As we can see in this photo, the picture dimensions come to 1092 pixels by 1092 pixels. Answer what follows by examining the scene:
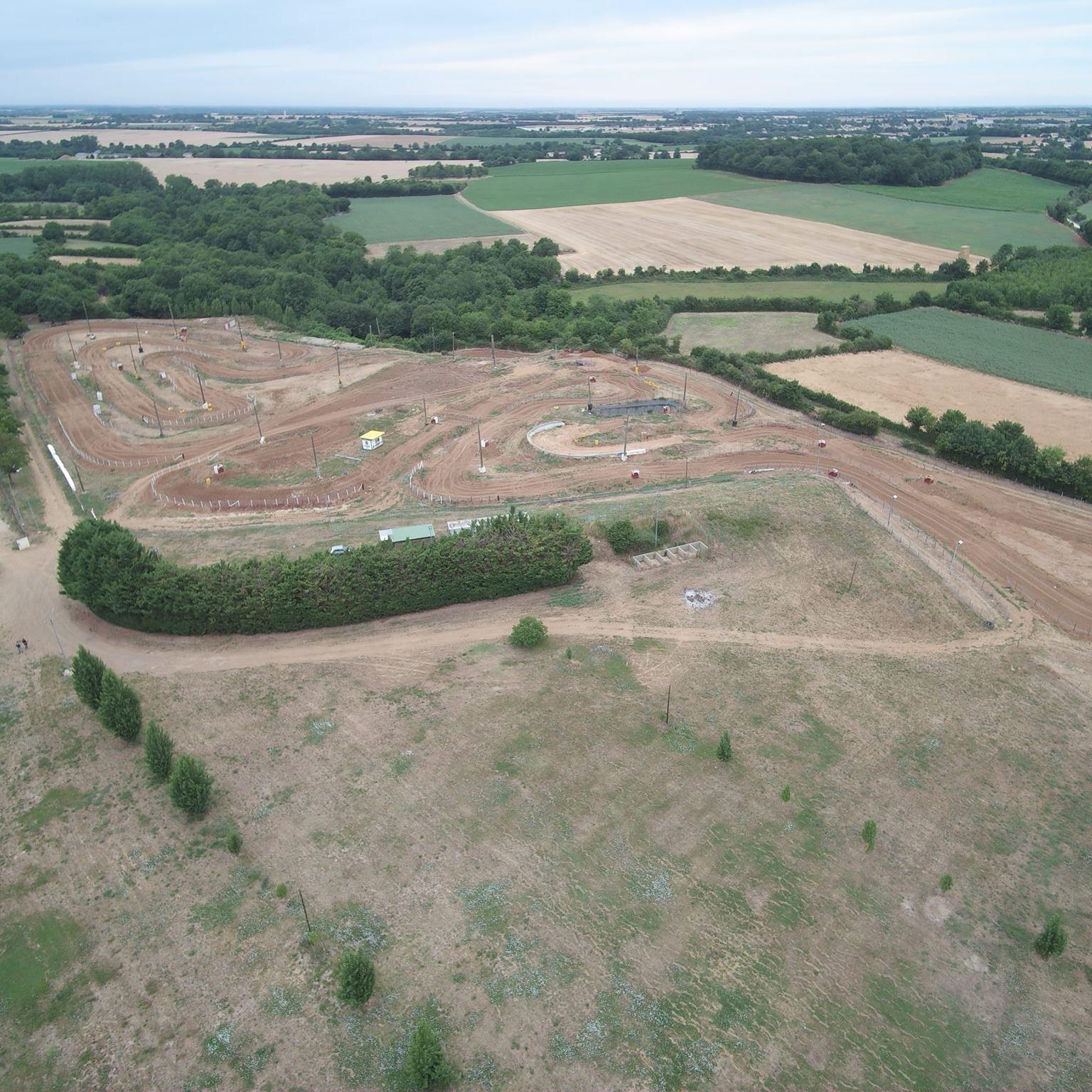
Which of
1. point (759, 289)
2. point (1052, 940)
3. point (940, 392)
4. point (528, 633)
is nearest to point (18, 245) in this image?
point (759, 289)

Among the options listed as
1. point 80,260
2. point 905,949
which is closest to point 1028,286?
point 905,949

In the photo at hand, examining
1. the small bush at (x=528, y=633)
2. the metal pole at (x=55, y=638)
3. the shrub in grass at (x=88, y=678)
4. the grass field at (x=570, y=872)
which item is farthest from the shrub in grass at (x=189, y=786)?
the small bush at (x=528, y=633)

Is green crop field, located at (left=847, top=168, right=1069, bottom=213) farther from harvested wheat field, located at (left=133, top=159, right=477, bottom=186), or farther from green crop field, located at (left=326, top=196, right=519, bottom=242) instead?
harvested wheat field, located at (left=133, top=159, right=477, bottom=186)

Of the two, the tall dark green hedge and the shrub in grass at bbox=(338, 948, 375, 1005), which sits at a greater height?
the tall dark green hedge

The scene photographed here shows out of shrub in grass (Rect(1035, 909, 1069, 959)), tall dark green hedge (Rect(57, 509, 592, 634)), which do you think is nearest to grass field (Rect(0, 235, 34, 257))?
tall dark green hedge (Rect(57, 509, 592, 634))

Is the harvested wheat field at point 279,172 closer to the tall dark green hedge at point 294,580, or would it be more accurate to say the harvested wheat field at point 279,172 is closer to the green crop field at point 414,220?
the green crop field at point 414,220

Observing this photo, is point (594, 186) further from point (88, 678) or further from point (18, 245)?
point (88, 678)
